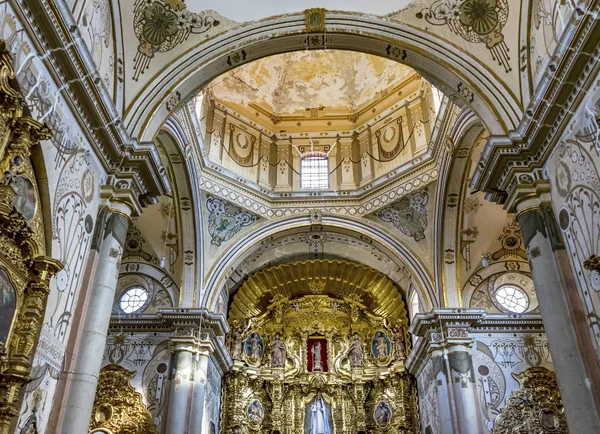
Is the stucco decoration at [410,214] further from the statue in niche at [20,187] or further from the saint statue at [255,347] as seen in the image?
the statue in niche at [20,187]

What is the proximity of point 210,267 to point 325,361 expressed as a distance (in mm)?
6492

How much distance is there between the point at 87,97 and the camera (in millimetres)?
7633

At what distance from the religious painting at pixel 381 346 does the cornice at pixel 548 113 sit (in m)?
11.0

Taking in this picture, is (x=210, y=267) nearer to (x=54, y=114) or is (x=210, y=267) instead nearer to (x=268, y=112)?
(x=268, y=112)

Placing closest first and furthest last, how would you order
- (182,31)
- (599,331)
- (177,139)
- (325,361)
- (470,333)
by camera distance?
(599,331) < (182,31) < (177,139) < (470,333) < (325,361)

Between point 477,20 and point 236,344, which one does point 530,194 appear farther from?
point 236,344

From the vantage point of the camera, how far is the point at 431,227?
16.0 meters

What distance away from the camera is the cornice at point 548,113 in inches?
273

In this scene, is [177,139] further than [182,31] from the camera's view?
Yes

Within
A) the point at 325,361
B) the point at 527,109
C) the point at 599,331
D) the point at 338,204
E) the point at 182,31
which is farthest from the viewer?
the point at 325,361

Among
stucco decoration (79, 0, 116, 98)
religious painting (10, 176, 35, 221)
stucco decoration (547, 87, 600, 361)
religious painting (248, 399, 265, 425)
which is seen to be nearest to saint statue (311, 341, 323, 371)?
religious painting (248, 399, 265, 425)

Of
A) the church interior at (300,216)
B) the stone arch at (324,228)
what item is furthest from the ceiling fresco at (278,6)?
the stone arch at (324,228)

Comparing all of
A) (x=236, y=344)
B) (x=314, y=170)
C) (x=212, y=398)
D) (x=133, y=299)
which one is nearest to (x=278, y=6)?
(x=314, y=170)

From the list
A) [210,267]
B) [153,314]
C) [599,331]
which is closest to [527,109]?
[599,331]
